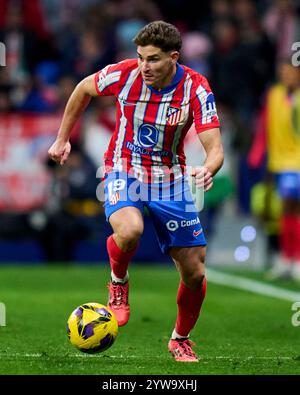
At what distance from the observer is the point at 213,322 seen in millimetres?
10273

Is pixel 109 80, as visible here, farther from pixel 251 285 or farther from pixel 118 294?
pixel 251 285

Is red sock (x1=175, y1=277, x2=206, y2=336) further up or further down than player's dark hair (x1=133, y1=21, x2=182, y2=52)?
further down

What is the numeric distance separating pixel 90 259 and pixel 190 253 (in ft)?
26.8

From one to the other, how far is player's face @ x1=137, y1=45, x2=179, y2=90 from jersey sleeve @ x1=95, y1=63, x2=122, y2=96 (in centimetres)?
23

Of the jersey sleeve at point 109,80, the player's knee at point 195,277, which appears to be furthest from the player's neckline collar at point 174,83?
the player's knee at point 195,277

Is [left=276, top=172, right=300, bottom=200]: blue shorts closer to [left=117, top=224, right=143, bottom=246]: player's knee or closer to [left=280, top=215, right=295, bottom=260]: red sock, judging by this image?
[left=280, top=215, right=295, bottom=260]: red sock

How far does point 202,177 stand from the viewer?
7.41m

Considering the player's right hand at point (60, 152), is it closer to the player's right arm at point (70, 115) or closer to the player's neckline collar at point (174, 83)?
the player's right arm at point (70, 115)

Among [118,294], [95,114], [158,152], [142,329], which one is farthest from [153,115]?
[95,114]

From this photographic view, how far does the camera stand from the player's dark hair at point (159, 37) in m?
7.82

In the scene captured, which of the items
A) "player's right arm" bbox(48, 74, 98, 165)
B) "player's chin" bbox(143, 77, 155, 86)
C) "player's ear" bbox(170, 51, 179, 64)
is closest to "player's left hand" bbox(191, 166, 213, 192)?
"player's chin" bbox(143, 77, 155, 86)

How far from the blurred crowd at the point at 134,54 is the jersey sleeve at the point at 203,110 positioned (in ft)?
26.6

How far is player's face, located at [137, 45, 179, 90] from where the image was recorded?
7836 millimetres
